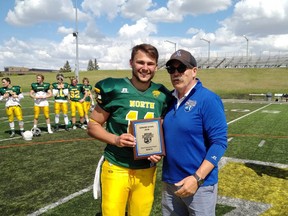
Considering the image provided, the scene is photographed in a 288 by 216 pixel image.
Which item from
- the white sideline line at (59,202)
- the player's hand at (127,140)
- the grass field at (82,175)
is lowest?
the grass field at (82,175)

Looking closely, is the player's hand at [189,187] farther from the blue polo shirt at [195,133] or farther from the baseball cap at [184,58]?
the baseball cap at [184,58]

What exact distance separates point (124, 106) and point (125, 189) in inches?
31.2

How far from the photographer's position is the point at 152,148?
2.53 meters

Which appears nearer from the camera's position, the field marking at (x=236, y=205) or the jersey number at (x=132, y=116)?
the jersey number at (x=132, y=116)

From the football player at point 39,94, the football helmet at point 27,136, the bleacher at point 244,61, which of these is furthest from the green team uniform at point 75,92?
the bleacher at point 244,61

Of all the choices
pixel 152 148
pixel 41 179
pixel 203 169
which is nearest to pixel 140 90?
pixel 152 148

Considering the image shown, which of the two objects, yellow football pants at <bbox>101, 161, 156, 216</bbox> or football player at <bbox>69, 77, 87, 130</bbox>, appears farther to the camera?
football player at <bbox>69, 77, 87, 130</bbox>

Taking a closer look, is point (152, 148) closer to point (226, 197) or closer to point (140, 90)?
point (140, 90)

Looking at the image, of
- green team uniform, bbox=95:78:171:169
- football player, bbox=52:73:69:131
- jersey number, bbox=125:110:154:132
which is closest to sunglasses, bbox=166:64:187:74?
green team uniform, bbox=95:78:171:169

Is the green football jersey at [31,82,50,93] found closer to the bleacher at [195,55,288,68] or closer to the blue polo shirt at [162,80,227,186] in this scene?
the blue polo shirt at [162,80,227,186]

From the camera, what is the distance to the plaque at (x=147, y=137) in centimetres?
251

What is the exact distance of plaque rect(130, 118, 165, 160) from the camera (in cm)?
251

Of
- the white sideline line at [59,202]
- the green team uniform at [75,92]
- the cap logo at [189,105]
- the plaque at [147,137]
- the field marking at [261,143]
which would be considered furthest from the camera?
the green team uniform at [75,92]

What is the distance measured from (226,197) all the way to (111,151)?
2.94 metres
